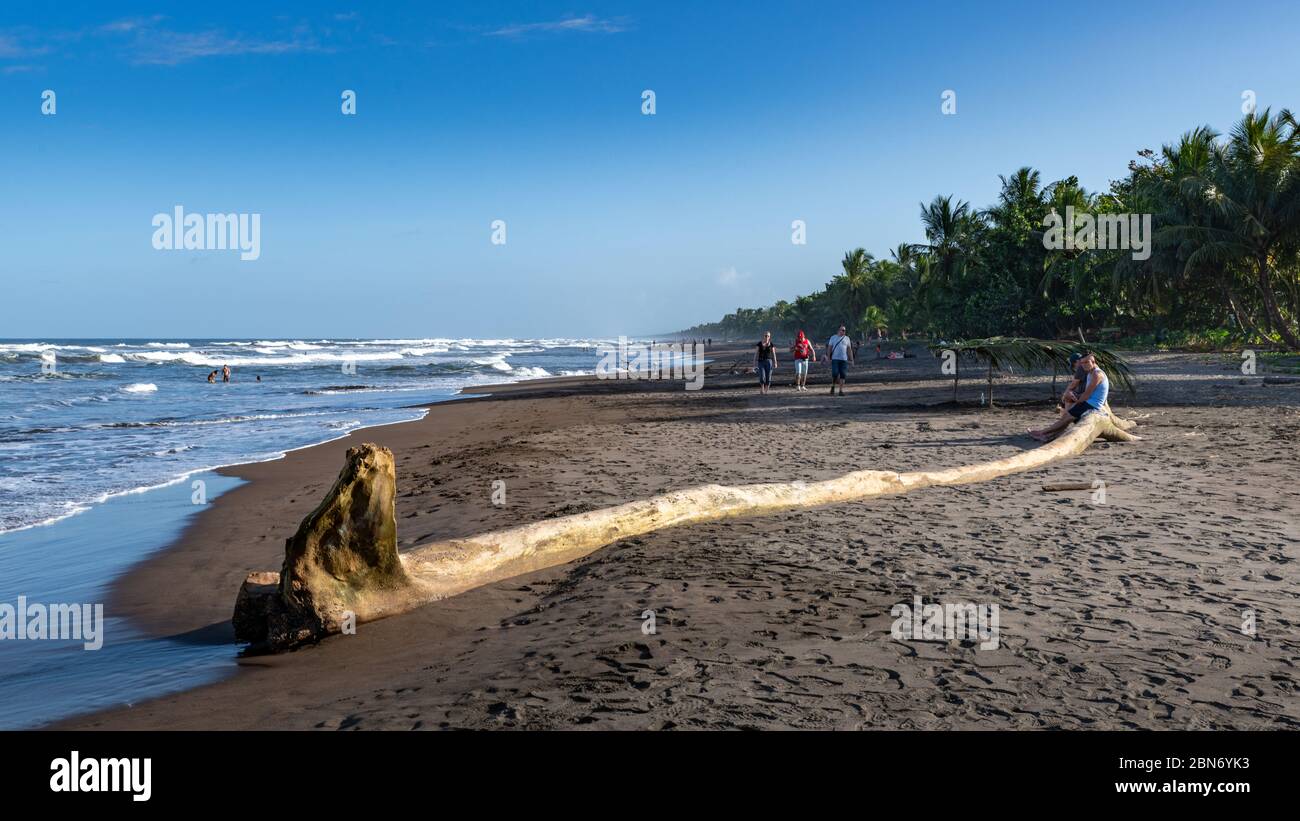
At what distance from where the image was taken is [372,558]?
5.26 m

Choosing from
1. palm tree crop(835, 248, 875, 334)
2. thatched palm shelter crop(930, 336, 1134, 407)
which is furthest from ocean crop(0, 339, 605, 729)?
palm tree crop(835, 248, 875, 334)

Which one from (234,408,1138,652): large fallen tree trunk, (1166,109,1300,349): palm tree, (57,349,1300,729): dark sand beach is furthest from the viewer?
(1166,109,1300,349): palm tree

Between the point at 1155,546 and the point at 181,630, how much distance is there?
7309 mm

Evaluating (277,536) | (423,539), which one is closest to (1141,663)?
(423,539)

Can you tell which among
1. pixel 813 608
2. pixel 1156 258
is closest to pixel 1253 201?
pixel 1156 258

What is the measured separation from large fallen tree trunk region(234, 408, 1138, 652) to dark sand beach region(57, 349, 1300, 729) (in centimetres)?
15

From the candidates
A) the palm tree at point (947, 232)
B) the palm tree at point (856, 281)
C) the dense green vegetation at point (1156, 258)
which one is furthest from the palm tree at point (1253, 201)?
the palm tree at point (856, 281)

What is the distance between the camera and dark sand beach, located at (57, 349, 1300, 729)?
3.60m

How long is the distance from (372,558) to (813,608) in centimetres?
288

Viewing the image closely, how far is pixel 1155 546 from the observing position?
6195 millimetres

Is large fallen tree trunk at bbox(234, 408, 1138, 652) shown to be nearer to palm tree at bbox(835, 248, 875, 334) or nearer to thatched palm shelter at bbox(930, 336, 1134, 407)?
thatched palm shelter at bbox(930, 336, 1134, 407)

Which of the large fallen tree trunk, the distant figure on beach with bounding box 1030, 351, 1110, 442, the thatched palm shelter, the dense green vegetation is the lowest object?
the large fallen tree trunk

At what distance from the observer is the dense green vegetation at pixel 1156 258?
30.2 m
